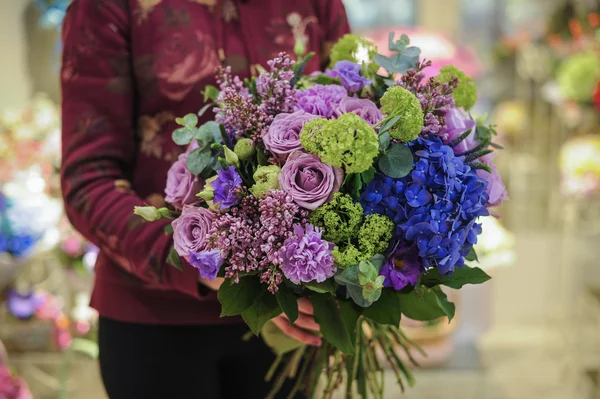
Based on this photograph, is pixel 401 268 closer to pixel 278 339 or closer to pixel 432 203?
pixel 432 203

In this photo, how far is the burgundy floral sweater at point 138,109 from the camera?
1099 mm

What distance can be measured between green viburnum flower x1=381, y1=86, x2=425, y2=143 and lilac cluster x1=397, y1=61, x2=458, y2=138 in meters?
0.04

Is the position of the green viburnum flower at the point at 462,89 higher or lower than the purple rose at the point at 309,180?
higher

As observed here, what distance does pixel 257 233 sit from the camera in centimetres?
87

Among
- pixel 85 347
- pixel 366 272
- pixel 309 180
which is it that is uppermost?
pixel 309 180

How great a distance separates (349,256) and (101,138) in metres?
0.46

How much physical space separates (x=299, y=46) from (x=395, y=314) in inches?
16.6

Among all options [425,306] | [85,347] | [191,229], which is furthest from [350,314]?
[85,347]

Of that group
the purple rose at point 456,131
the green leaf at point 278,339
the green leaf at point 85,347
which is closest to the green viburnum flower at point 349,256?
the purple rose at point 456,131

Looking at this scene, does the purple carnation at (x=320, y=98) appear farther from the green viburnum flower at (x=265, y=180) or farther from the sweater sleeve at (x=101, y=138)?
the sweater sleeve at (x=101, y=138)

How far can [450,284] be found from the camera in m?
0.98

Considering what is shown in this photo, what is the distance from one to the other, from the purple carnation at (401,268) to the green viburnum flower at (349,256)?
0.15ft

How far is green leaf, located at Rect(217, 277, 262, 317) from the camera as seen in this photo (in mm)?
946

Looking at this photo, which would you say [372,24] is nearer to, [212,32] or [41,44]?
[41,44]
